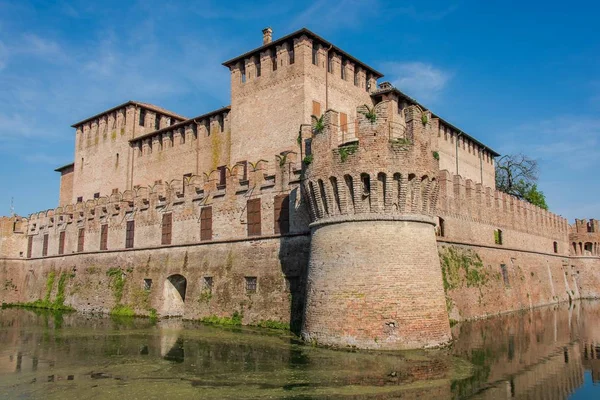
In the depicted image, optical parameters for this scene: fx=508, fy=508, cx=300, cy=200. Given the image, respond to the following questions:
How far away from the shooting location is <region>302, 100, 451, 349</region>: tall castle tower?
16.6 meters

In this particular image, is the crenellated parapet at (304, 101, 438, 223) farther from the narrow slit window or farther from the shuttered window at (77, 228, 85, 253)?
the narrow slit window

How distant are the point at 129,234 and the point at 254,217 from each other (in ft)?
38.1

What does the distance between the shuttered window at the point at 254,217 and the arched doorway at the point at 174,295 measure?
605 cm

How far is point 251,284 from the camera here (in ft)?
79.2

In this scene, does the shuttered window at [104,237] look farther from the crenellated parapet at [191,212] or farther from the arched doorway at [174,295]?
the arched doorway at [174,295]

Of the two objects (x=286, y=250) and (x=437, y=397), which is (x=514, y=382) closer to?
(x=437, y=397)

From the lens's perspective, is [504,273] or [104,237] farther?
[104,237]

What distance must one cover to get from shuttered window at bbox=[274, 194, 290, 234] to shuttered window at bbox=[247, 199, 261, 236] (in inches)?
49.1

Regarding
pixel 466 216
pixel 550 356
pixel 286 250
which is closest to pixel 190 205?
pixel 286 250

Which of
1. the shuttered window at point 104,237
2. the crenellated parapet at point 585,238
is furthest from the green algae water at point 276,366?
the crenellated parapet at point 585,238

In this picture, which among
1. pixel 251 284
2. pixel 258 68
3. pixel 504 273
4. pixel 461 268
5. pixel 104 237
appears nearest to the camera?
pixel 251 284

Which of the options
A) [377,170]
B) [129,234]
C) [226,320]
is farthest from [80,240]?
[377,170]

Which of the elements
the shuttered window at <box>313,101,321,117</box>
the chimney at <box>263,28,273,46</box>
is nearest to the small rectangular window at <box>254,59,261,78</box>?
the chimney at <box>263,28,273,46</box>

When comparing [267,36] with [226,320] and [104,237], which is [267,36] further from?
[226,320]
